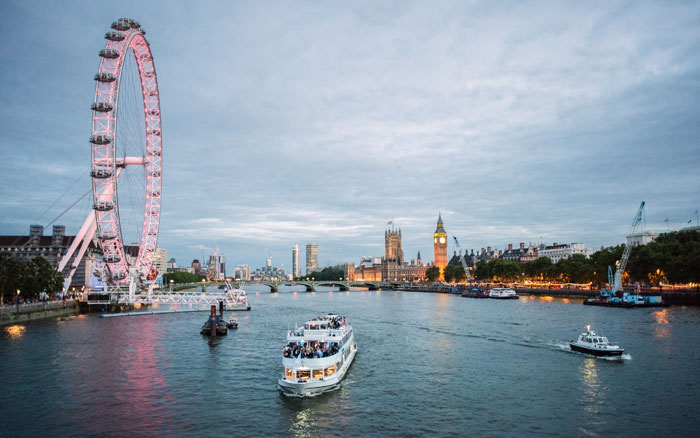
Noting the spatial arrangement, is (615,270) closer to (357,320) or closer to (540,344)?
(357,320)

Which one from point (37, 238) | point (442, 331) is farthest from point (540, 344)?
point (37, 238)

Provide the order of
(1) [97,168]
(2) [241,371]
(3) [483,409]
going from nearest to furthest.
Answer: (3) [483,409] → (2) [241,371] → (1) [97,168]

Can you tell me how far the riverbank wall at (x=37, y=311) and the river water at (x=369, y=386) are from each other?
8551 mm

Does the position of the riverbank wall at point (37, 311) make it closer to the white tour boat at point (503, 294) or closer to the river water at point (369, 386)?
the river water at point (369, 386)

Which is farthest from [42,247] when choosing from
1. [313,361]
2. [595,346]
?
[595,346]

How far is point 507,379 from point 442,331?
31.4m

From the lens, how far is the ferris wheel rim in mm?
81375

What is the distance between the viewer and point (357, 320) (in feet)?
295

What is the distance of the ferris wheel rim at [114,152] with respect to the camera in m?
81.4

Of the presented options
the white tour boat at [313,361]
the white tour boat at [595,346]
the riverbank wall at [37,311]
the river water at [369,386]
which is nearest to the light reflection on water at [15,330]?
the river water at [369,386]

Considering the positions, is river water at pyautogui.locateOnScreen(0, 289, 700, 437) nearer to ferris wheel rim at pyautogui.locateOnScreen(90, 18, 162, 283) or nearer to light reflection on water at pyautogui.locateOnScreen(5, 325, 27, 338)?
light reflection on water at pyautogui.locateOnScreen(5, 325, 27, 338)

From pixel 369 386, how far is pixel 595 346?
943 inches

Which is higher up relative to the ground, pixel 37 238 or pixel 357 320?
pixel 37 238

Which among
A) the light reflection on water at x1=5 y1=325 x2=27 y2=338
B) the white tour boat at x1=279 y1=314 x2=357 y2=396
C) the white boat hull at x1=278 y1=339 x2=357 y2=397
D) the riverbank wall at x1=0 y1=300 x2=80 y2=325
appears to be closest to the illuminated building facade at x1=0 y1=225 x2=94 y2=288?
the riverbank wall at x1=0 y1=300 x2=80 y2=325
